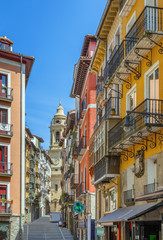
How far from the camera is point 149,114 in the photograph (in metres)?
14.5

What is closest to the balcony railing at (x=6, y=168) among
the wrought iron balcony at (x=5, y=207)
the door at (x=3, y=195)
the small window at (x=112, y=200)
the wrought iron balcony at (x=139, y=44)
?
the door at (x=3, y=195)

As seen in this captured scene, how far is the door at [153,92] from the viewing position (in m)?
15.3

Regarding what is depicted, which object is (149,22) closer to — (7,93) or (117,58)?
(117,58)

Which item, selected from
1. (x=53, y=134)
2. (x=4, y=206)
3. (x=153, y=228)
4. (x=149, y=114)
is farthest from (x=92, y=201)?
(x=53, y=134)

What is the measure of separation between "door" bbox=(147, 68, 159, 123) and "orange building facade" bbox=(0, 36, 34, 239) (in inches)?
837

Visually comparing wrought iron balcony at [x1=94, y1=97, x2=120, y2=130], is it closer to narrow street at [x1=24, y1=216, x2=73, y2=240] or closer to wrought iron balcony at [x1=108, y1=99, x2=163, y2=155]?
wrought iron balcony at [x1=108, y1=99, x2=163, y2=155]

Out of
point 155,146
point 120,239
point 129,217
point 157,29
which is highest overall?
point 157,29

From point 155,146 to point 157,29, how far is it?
3.97 metres

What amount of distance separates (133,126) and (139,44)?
308 cm

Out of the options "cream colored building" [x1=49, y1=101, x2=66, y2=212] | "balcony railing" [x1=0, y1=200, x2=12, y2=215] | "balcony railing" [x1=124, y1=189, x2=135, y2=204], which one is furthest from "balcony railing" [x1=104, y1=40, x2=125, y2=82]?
"cream colored building" [x1=49, y1=101, x2=66, y2=212]

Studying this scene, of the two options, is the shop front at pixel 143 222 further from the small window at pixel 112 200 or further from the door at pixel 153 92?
the door at pixel 153 92

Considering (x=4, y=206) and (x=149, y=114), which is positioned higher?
(x=149, y=114)

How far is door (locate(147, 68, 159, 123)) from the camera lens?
15266 mm

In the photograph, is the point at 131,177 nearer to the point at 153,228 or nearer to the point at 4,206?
the point at 153,228
